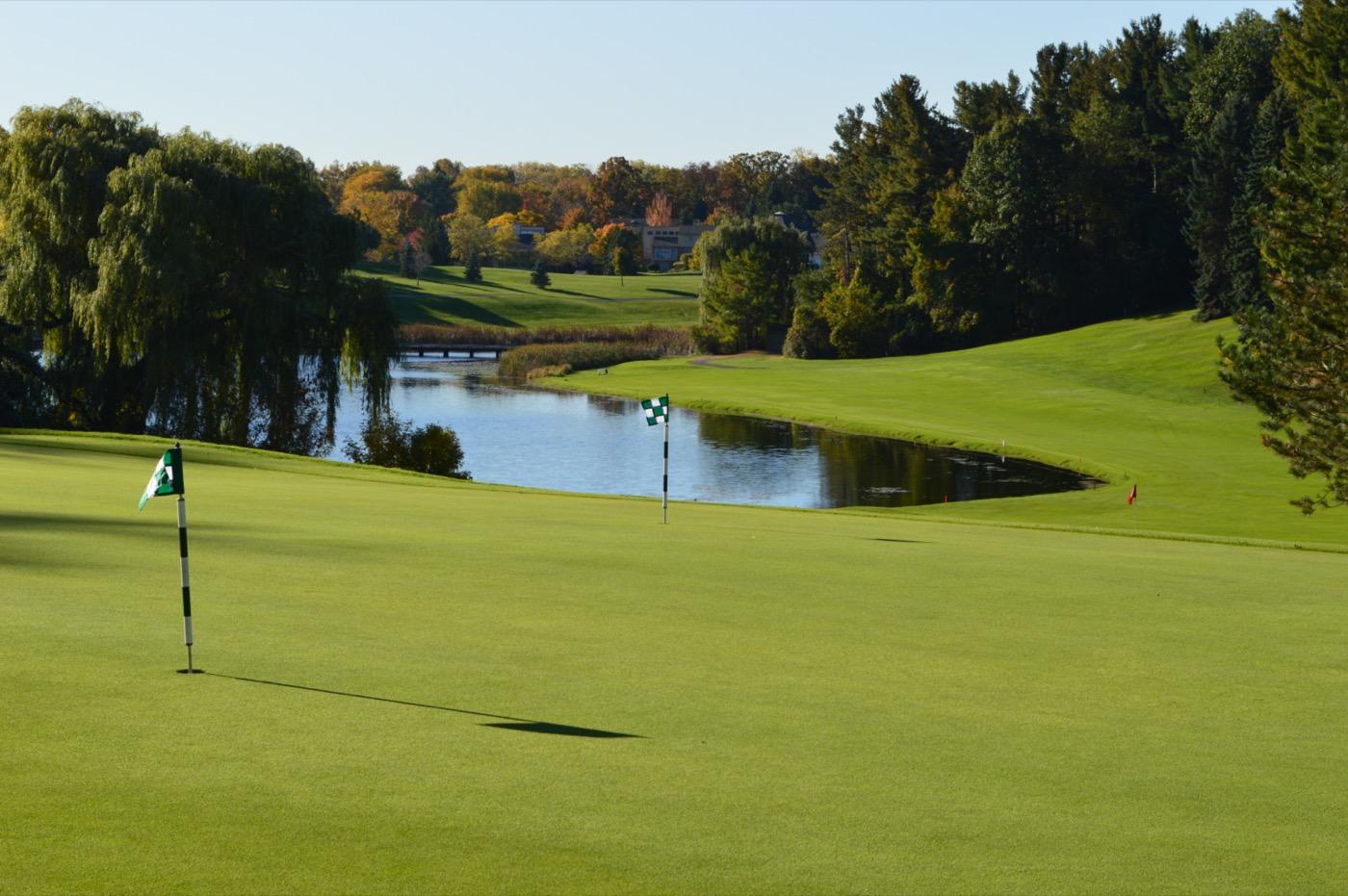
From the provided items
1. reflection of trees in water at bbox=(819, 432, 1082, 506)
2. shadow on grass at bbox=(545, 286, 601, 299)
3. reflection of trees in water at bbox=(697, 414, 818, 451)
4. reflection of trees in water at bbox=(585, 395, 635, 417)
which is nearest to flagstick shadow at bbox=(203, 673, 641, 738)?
reflection of trees in water at bbox=(819, 432, 1082, 506)

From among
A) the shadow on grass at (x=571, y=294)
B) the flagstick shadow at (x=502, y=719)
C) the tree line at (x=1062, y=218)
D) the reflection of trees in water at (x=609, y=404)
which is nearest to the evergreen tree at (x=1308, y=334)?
the flagstick shadow at (x=502, y=719)

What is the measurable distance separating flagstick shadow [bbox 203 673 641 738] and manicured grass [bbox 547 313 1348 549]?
24265 mm

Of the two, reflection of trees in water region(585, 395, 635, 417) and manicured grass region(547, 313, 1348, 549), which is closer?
manicured grass region(547, 313, 1348, 549)

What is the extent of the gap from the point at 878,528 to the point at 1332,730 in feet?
49.9

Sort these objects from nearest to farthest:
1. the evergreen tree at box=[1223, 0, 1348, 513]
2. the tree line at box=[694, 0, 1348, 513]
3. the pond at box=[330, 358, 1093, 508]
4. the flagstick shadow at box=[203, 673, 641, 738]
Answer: the flagstick shadow at box=[203, 673, 641, 738] < the evergreen tree at box=[1223, 0, 1348, 513] < the pond at box=[330, 358, 1093, 508] < the tree line at box=[694, 0, 1348, 513]

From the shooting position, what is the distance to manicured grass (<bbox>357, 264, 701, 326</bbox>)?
154 meters

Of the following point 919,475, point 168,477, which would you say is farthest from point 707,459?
point 168,477

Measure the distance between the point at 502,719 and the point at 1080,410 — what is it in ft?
222

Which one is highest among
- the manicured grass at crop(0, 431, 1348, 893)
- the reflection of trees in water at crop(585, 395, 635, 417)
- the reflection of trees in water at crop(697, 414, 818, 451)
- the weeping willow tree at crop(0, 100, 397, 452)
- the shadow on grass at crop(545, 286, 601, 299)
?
the shadow on grass at crop(545, 286, 601, 299)

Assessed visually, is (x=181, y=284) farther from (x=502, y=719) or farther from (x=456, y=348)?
(x=456, y=348)

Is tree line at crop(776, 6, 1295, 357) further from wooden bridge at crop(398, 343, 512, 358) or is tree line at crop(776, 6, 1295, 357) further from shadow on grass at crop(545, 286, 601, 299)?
shadow on grass at crop(545, 286, 601, 299)

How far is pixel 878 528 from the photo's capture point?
83.3ft

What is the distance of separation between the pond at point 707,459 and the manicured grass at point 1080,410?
2639mm

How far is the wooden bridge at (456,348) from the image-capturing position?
130500 millimetres
